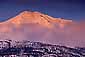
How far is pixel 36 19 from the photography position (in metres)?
11.4

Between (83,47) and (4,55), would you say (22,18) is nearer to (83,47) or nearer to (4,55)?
(4,55)

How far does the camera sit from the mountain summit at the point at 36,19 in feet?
37.0

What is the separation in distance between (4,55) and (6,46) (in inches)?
12.0

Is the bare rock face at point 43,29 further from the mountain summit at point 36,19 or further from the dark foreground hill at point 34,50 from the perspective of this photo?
the dark foreground hill at point 34,50

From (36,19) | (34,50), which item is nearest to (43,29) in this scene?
(36,19)

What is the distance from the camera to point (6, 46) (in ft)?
37.1

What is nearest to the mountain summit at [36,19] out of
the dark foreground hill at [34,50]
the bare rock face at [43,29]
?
the bare rock face at [43,29]

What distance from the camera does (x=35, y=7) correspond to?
448 inches

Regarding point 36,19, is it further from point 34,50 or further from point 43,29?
point 34,50

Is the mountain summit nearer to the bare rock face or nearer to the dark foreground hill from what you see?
the bare rock face

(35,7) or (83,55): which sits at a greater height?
(35,7)

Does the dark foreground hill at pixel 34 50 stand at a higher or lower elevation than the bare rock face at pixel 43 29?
lower

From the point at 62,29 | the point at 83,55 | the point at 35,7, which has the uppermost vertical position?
the point at 35,7

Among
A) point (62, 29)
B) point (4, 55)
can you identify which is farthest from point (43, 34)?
point (4, 55)
